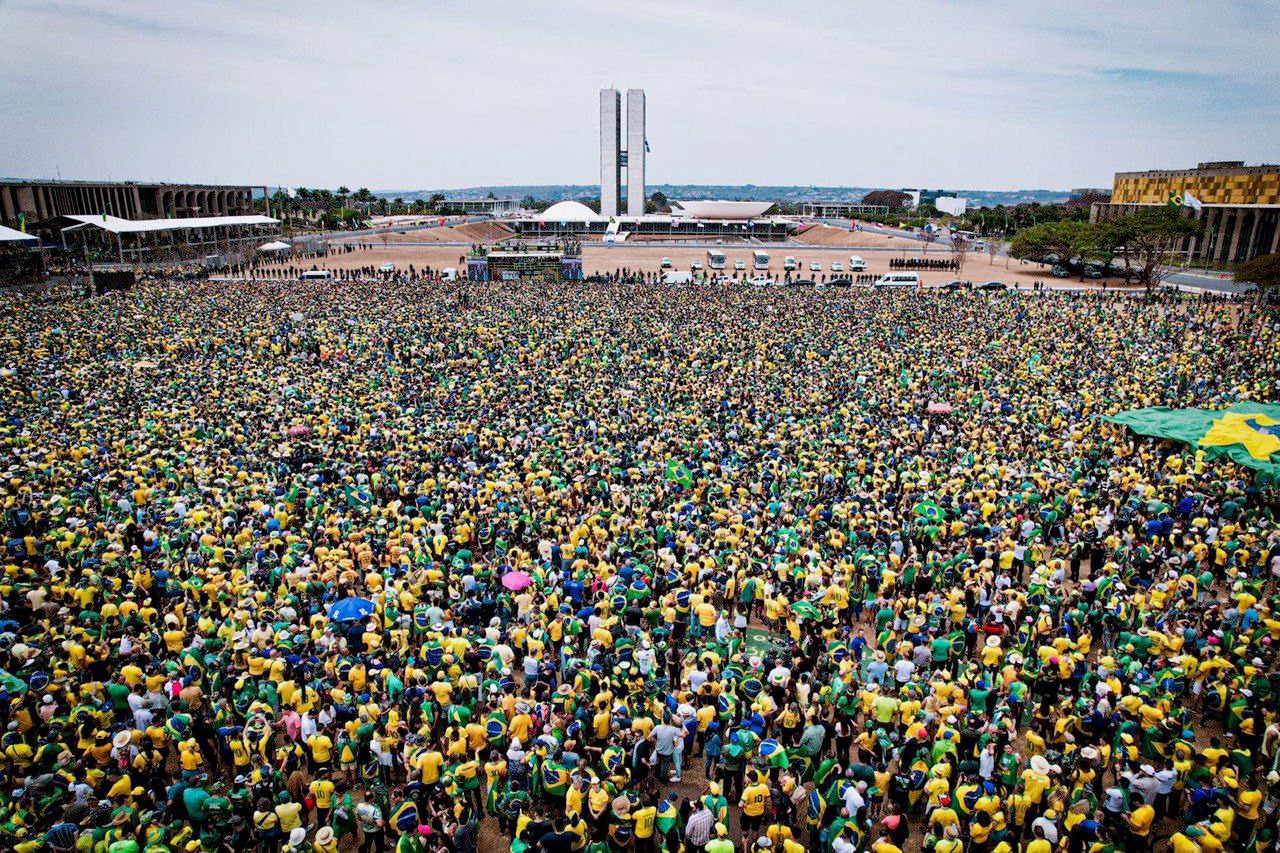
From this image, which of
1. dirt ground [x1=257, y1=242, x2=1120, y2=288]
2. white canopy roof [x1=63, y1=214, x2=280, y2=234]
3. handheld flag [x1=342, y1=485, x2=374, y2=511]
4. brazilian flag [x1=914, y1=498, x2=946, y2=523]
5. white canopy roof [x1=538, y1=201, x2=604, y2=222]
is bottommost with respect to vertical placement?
handheld flag [x1=342, y1=485, x2=374, y2=511]

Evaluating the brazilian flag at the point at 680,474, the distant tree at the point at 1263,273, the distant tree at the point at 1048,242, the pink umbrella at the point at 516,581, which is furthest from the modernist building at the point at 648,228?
the pink umbrella at the point at 516,581

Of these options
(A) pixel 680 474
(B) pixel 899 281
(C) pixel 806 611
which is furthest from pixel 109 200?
(C) pixel 806 611

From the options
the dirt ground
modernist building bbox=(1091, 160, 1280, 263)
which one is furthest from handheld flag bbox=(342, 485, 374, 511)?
modernist building bbox=(1091, 160, 1280, 263)

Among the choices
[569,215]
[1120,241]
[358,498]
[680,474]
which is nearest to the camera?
[358,498]

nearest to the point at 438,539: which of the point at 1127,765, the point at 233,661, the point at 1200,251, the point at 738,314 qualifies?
the point at 233,661

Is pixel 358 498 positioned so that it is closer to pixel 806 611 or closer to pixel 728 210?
pixel 806 611

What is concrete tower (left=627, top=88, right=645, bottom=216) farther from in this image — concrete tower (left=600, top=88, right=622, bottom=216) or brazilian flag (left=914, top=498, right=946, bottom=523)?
brazilian flag (left=914, top=498, right=946, bottom=523)
